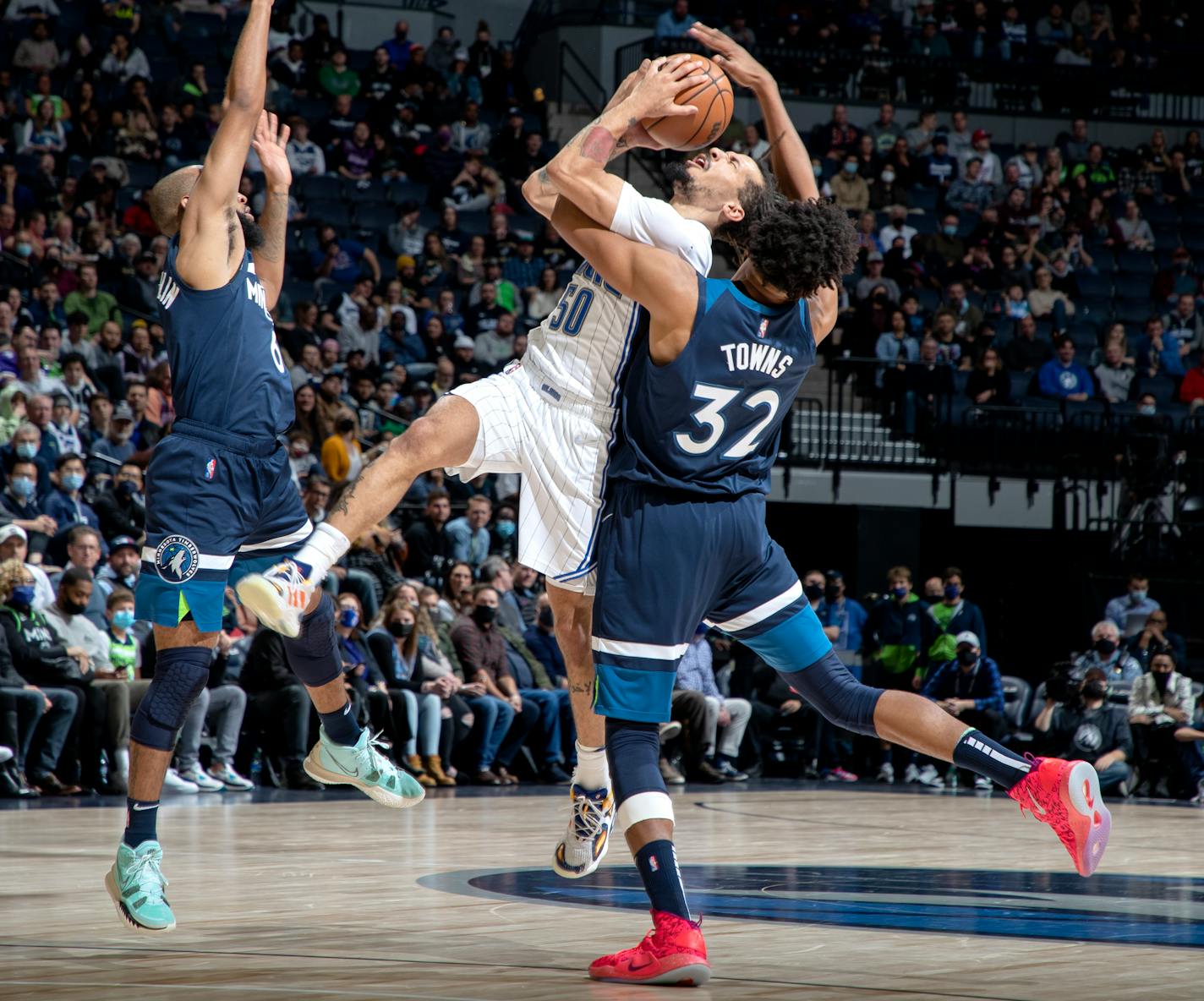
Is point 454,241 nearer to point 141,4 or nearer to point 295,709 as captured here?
point 141,4

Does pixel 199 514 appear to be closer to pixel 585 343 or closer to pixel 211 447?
pixel 211 447

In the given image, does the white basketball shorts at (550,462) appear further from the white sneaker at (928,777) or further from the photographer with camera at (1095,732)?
the white sneaker at (928,777)

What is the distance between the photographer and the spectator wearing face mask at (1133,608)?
13.0 meters

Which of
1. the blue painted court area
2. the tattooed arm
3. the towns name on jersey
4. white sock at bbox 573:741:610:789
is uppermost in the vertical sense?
the tattooed arm

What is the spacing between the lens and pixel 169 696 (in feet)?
14.7

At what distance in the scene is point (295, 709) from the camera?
9648 millimetres

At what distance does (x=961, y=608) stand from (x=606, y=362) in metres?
8.30

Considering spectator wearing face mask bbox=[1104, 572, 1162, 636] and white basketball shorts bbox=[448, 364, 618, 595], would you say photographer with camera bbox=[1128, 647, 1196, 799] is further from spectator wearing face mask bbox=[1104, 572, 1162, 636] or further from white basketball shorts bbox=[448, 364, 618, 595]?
white basketball shorts bbox=[448, 364, 618, 595]

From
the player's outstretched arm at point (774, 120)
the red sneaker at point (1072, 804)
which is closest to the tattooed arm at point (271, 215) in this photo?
the player's outstretched arm at point (774, 120)

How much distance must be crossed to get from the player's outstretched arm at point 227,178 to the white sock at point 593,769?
66.4 inches

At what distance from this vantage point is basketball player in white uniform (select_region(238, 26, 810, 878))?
168 inches

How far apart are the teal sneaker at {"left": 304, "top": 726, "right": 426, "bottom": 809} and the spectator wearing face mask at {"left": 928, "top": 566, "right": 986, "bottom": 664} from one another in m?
7.47

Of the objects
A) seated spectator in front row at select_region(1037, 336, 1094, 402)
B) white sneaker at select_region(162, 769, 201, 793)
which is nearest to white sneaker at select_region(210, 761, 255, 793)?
white sneaker at select_region(162, 769, 201, 793)

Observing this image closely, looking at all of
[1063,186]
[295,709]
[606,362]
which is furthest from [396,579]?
[1063,186]
